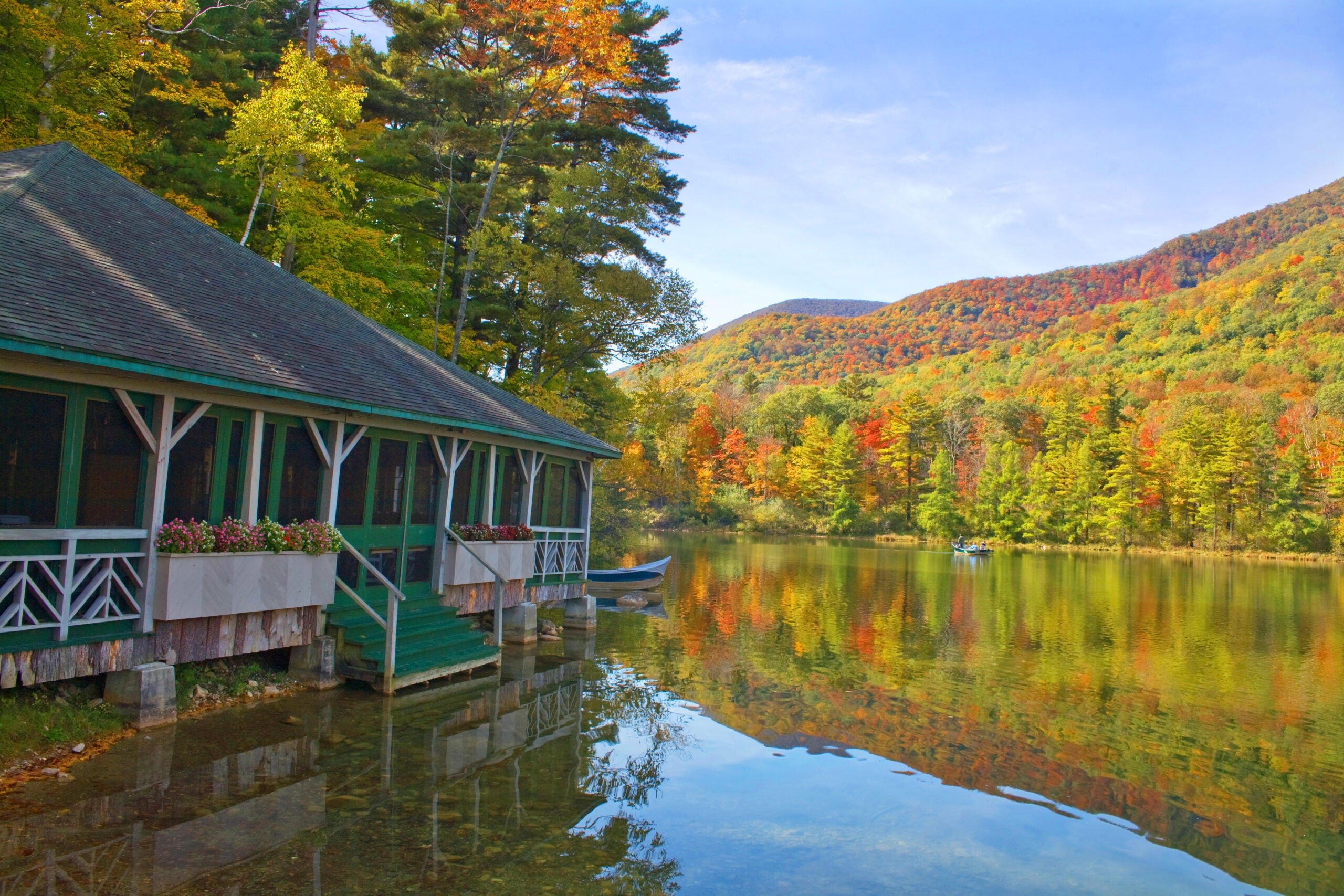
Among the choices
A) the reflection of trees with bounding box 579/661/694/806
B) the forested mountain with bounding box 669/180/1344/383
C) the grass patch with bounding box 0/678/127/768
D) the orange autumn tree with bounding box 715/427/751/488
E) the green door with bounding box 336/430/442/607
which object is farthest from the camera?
the forested mountain with bounding box 669/180/1344/383

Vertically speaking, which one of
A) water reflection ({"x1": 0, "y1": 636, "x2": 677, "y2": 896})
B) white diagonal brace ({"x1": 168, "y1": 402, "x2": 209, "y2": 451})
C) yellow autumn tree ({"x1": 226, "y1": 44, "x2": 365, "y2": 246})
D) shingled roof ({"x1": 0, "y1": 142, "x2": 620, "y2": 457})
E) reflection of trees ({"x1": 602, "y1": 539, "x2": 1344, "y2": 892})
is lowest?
reflection of trees ({"x1": 602, "y1": 539, "x2": 1344, "y2": 892})

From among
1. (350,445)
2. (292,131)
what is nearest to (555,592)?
(350,445)

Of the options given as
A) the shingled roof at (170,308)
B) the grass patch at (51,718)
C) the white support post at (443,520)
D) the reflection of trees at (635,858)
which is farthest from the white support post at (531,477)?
the reflection of trees at (635,858)

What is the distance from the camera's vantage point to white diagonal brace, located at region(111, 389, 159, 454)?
7359 mm

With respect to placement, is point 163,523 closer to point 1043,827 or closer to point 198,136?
point 1043,827

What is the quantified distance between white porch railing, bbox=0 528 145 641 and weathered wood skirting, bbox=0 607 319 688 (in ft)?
0.68

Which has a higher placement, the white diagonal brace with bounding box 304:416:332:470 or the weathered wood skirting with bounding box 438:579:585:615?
the white diagonal brace with bounding box 304:416:332:470

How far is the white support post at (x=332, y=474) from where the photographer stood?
9.83 m

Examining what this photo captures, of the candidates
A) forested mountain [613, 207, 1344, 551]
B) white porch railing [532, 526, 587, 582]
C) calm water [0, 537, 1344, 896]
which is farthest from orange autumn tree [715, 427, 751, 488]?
white porch railing [532, 526, 587, 582]

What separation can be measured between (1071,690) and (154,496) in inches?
496

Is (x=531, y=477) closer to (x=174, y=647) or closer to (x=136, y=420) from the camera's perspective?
(x=174, y=647)

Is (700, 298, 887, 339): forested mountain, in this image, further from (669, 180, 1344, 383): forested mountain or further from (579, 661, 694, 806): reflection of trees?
(579, 661, 694, 806): reflection of trees

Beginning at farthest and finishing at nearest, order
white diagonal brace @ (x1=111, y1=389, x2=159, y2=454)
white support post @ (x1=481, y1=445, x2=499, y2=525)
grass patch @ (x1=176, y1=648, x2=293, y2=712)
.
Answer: white support post @ (x1=481, y1=445, x2=499, y2=525)
grass patch @ (x1=176, y1=648, x2=293, y2=712)
white diagonal brace @ (x1=111, y1=389, x2=159, y2=454)

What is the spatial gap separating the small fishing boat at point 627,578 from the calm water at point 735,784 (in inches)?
240
